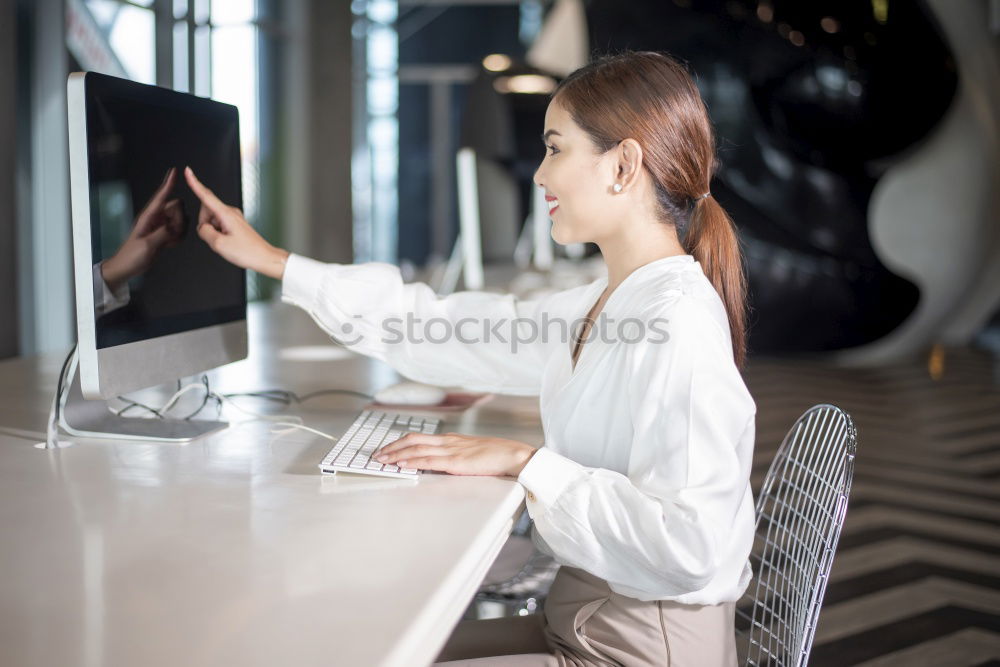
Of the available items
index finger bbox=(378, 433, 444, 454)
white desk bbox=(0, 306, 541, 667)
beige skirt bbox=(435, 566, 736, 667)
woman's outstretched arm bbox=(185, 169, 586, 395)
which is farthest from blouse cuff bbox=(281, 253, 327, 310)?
beige skirt bbox=(435, 566, 736, 667)

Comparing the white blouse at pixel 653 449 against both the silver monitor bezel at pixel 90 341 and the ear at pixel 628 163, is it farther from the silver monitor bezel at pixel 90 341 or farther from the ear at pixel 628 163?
the silver monitor bezel at pixel 90 341

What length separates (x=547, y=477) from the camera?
112cm

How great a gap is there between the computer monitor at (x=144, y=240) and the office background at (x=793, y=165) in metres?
2.09

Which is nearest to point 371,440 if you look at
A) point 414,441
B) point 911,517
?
point 414,441

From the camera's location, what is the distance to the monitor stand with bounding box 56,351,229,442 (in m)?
1.42

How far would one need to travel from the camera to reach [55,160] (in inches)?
197

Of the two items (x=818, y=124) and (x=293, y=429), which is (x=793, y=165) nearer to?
(x=818, y=124)

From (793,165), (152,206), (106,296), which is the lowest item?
(106,296)

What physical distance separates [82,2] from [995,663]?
17.7 feet

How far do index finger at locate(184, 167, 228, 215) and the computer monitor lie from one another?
1cm

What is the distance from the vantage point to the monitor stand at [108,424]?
1.42m

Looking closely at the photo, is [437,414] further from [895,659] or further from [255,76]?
[255,76]

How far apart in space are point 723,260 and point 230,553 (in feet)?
2.49

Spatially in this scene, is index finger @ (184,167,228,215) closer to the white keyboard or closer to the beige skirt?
the white keyboard
